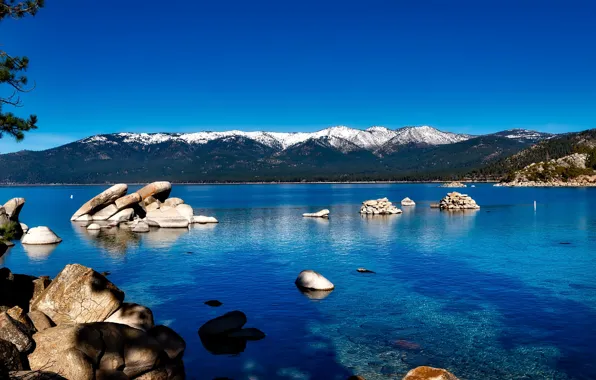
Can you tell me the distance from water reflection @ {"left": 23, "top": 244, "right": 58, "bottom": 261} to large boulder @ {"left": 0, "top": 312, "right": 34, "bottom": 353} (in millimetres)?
36563

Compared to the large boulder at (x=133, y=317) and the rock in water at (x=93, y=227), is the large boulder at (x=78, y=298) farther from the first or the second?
the rock in water at (x=93, y=227)

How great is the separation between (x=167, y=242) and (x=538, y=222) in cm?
6529

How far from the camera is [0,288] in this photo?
76.6 ft

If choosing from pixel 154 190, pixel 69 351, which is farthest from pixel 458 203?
pixel 69 351

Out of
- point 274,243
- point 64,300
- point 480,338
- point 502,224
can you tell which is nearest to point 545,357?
point 480,338

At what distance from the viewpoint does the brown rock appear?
63.9 feet

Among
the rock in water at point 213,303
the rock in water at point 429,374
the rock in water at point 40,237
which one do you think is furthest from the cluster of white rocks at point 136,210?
the rock in water at point 429,374

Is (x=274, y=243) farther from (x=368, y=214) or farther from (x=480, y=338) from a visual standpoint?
(x=368, y=214)

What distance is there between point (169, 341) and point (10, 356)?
6.62m

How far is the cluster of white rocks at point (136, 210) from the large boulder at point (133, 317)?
5662 cm

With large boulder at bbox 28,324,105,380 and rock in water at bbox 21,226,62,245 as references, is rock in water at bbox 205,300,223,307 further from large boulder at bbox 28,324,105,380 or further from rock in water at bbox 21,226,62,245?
rock in water at bbox 21,226,62,245

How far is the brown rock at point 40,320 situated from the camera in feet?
63.9

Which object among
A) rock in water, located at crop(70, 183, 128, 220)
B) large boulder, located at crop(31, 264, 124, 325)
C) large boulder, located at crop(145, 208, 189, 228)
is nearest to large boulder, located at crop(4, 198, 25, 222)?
rock in water, located at crop(70, 183, 128, 220)

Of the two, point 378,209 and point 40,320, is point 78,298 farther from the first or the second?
point 378,209
